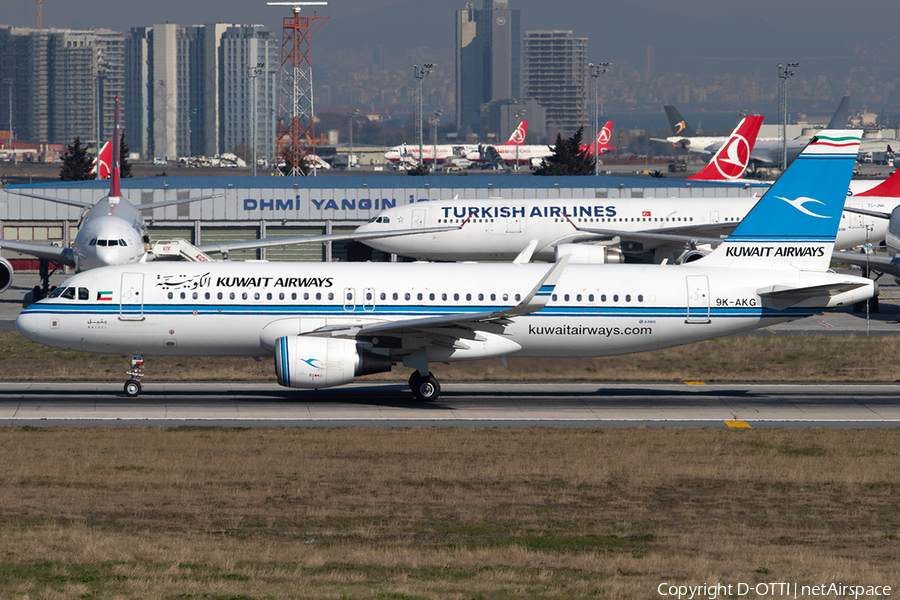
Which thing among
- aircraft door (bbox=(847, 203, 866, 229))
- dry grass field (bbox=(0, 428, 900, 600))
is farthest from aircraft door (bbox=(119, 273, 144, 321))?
aircraft door (bbox=(847, 203, 866, 229))

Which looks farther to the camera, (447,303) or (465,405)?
(465,405)

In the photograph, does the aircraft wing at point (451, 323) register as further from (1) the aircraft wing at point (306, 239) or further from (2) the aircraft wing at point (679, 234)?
(2) the aircraft wing at point (679, 234)

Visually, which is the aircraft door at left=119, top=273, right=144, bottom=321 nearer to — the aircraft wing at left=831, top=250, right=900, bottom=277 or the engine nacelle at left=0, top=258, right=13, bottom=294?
the engine nacelle at left=0, top=258, right=13, bottom=294

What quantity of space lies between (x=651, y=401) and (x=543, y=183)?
179 feet

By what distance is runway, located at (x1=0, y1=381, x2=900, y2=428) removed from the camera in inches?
1321

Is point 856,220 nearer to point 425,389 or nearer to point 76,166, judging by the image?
point 425,389

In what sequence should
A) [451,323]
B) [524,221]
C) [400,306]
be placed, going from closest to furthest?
[451,323], [400,306], [524,221]

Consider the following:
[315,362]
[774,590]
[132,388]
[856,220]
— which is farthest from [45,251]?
[774,590]

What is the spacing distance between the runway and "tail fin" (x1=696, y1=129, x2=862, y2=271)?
16.7ft

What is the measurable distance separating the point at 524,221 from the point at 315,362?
39077mm

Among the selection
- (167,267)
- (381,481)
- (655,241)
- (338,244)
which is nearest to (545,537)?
(381,481)

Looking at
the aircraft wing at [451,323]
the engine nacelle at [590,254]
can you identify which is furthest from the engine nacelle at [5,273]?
the engine nacelle at [590,254]

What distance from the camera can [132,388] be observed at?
36594mm

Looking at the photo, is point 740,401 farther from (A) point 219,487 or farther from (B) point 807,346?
(A) point 219,487
